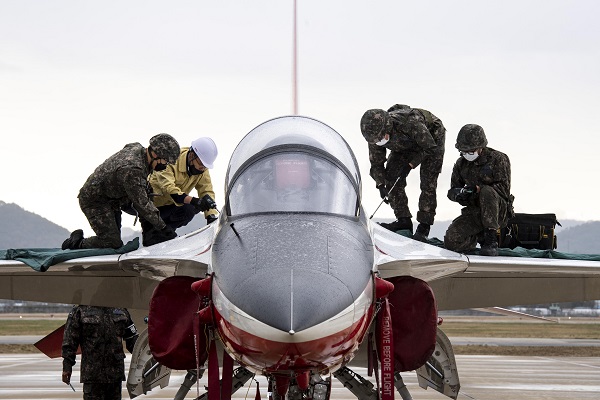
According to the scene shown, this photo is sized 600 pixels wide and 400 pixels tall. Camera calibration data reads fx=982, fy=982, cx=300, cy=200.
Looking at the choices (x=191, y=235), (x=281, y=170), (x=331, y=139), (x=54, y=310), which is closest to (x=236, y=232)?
(x=281, y=170)

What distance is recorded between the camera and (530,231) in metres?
11.4

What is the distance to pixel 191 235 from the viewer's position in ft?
26.9

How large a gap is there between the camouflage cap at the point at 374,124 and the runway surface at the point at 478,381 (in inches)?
295

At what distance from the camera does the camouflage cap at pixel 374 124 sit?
1030cm

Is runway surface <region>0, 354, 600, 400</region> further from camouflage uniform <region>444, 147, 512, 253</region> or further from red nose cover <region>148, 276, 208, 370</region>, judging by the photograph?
red nose cover <region>148, 276, 208, 370</region>

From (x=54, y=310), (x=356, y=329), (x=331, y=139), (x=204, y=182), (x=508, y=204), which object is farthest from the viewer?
(x=54, y=310)

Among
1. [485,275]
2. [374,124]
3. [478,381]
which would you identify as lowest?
[478,381]

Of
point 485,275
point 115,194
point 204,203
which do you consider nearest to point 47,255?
point 115,194

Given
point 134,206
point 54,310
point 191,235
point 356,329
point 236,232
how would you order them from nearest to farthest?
point 356,329 < point 236,232 < point 191,235 < point 134,206 < point 54,310

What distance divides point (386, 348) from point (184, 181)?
16.9 ft

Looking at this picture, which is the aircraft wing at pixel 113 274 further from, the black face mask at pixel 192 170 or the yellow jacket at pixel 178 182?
the black face mask at pixel 192 170

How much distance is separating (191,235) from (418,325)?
7.17ft

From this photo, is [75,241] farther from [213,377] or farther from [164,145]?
[213,377]

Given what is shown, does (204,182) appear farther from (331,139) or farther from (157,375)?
(331,139)
